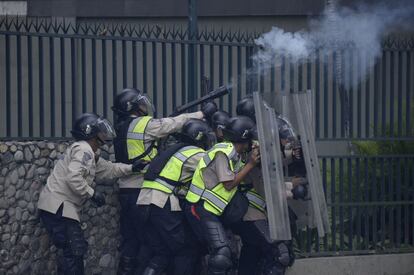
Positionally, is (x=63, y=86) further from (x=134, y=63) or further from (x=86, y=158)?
(x=86, y=158)

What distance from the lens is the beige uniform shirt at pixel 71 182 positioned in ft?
32.1

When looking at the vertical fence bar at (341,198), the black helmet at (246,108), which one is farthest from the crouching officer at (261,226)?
the vertical fence bar at (341,198)

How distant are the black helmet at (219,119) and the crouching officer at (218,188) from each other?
0.77 ft

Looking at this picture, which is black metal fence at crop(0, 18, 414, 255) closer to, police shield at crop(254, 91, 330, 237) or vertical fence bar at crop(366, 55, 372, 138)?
vertical fence bar at crop(366, 55, 372, 138)

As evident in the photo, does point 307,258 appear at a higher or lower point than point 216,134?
lower

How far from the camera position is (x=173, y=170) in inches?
398

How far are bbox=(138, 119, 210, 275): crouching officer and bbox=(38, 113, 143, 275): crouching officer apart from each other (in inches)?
21.7

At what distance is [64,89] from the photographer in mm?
10555

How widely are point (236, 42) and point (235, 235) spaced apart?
6.63 ft

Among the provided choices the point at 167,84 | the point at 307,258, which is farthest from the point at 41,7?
the point at 307,258

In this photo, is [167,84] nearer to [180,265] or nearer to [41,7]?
[180,265]

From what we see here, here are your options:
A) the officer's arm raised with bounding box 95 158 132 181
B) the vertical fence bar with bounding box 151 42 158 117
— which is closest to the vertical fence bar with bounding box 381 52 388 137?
the vertical fence bar with bounding box 151 42 158 117

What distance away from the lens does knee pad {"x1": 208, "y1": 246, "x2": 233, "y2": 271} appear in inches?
383

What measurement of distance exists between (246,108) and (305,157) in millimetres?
1043
